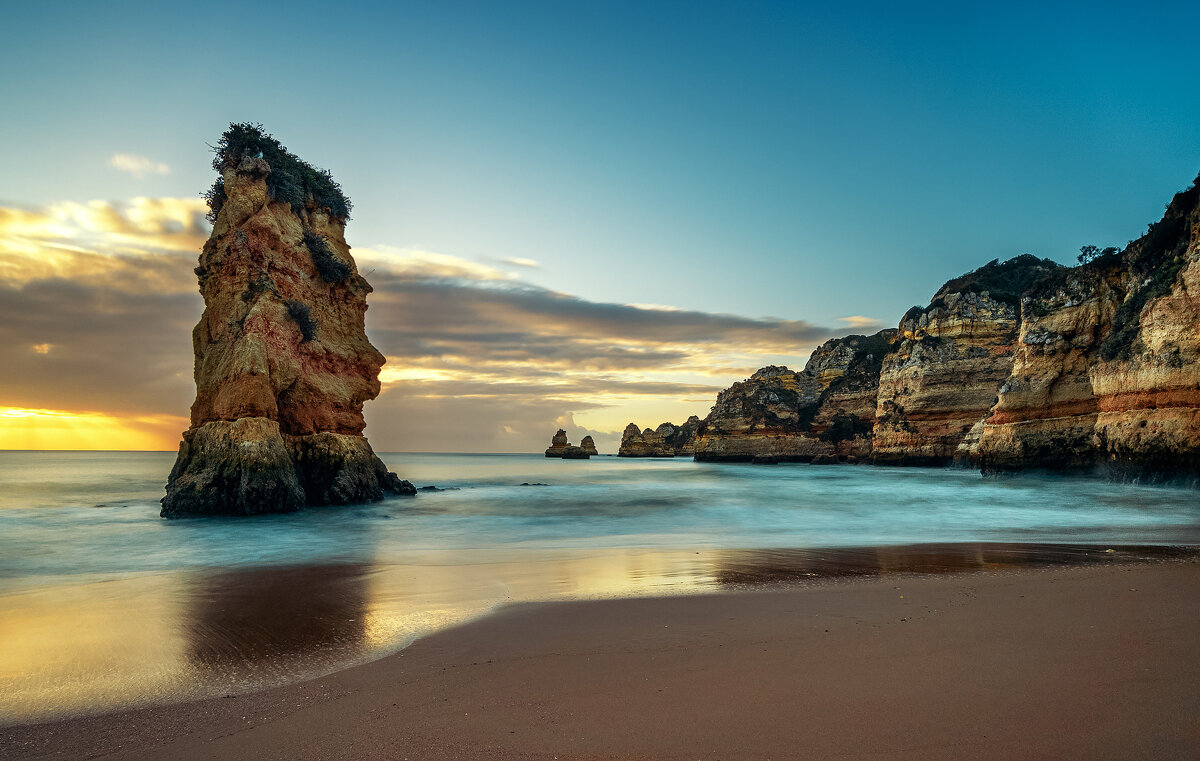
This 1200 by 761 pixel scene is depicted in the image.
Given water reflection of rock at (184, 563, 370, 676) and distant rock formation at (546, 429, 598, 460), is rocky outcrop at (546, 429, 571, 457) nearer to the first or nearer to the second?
distant rock formation at (546, 429, 598, 460)

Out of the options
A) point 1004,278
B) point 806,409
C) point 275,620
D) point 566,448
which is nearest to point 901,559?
point 275,620

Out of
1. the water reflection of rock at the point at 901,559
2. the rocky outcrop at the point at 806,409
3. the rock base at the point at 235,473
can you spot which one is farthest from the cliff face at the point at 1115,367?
the rocky outcrop at the point at 806,409

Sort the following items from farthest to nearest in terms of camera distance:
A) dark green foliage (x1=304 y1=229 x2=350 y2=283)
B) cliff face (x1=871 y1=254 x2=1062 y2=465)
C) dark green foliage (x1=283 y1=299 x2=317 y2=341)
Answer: cliff face (x1=871 y1=254 x2=1062 y2=465) → dark green foliage (x1=304 y1=229 x2=350 y2=283) → dark green foliage (x1=283 y1=299 x2=317 y2=341)

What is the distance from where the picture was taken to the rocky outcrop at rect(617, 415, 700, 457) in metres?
125

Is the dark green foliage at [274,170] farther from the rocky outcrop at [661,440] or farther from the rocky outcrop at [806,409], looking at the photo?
the rocky outcrop at [661,440]

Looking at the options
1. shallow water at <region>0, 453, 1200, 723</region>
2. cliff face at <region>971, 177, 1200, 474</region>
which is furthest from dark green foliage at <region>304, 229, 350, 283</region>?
cliff face at <region>971, 177, 1200, 474</region>

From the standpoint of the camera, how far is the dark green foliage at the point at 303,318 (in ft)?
59.0

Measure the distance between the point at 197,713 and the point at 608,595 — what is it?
351 centimetres

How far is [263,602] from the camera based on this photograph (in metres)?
6.14

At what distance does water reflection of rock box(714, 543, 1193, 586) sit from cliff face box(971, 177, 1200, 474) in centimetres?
1448

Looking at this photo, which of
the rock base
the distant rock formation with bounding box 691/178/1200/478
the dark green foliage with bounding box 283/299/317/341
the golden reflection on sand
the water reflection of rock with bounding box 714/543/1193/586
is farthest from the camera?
the distant rock formation with bounding box 691/178/1200/478

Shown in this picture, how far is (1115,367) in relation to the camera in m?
21.6

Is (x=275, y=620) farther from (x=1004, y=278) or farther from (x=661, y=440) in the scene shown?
(x=661, y=440)

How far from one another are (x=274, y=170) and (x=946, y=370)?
46.0m
